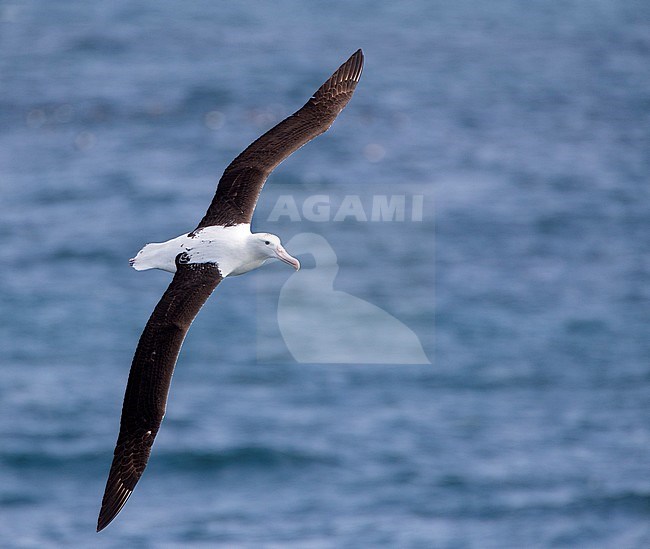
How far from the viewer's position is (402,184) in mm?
56906

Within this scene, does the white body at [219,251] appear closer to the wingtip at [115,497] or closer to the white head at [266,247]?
the white head at [266,247]

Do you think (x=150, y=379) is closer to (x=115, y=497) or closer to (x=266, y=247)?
(x=115, y=497)

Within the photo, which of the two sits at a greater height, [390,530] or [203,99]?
[203,99]

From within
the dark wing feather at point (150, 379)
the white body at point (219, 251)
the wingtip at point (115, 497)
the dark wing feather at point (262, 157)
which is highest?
the dark wing feather at point (262, 157)

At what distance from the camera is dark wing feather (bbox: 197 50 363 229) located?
694 inches

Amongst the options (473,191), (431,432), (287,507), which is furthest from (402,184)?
(287,507)

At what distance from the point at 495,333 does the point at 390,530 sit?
12.3 metres

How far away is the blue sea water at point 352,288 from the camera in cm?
4038

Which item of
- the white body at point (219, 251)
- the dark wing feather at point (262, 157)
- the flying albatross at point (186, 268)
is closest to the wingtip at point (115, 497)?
the flying albatross at point (186, 268)

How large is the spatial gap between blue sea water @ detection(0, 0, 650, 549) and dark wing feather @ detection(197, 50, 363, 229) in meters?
20.0

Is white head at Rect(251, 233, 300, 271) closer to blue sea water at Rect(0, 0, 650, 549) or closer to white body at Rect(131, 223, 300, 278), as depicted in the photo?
white body at Rect(131, 223, 300, 278)

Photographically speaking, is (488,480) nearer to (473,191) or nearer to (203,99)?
(473,191)

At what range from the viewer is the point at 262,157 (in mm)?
18188

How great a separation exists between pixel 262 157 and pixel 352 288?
32972mm
